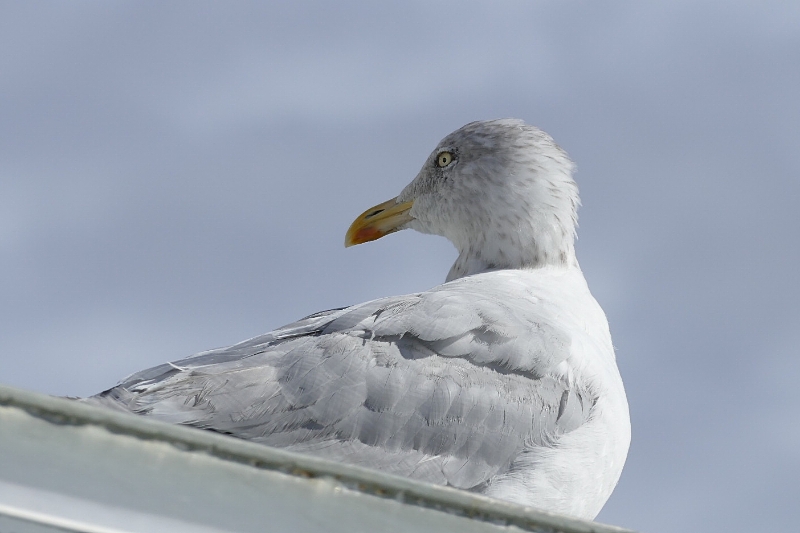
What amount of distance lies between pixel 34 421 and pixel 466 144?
18.2ft

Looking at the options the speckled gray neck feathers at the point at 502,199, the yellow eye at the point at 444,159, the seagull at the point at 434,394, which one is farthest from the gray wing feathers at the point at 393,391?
the yellow eye at the point at 444,159

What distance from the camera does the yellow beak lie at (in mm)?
7410

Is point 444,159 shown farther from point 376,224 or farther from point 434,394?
point 434,394

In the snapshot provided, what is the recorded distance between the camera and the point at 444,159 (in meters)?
7.09

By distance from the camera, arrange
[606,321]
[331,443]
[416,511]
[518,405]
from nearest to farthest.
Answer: [416,511], [331,443], [518,405], [606,321]

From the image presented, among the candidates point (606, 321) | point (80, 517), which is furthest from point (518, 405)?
point (80, 517)

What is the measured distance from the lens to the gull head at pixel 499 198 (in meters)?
6.32

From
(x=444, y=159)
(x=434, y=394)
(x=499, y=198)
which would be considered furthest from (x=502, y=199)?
(x=434, y=394)

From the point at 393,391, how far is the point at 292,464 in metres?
2.68

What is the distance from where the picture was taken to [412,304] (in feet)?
15.7

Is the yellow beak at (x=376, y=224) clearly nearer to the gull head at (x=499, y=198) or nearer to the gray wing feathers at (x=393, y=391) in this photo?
the gull head at (x=499, y=198)

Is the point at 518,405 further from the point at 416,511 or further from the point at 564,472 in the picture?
the point at 416,511

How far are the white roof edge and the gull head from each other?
176 inches

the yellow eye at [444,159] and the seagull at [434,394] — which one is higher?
the yellow eye at [444,159]
